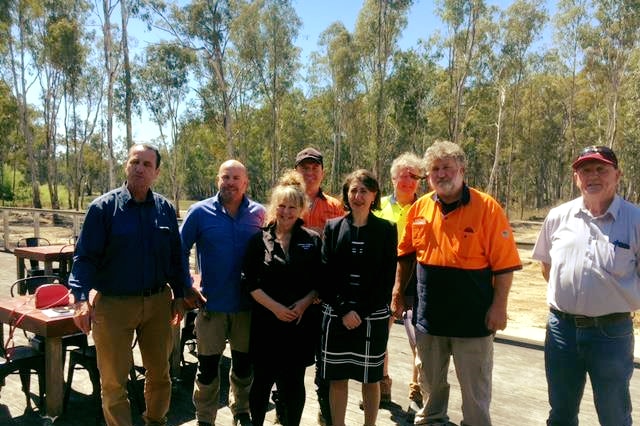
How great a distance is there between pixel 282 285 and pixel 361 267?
425 mm

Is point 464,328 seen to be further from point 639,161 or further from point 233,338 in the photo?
point 639,161

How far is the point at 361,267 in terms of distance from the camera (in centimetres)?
253

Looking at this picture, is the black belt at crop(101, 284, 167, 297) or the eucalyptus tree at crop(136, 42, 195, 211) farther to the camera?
the eucalyptus tree at crop(136, 42, 195, 211)

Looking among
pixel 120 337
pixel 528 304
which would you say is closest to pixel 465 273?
pixel 120 337

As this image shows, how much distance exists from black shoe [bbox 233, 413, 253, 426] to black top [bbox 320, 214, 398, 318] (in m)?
0.90

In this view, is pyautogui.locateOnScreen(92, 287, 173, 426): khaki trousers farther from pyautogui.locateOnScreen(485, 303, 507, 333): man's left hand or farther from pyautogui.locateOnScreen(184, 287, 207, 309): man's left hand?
pyautogui.locateOnScreen(485, 303, 507, 333): man's left hand

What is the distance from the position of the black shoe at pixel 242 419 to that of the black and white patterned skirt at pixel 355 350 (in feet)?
2.11

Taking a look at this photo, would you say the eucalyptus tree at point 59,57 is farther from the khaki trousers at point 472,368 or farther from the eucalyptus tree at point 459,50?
the khaki trousers at point 472,368

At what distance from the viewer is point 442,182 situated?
2.54m

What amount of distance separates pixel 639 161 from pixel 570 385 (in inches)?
1399

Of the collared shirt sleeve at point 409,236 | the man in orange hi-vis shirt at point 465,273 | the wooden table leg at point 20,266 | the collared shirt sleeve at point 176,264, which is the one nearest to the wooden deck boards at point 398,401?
the man in orange hi-vis shirt at point 465,273

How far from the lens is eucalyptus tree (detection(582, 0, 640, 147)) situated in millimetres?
24000

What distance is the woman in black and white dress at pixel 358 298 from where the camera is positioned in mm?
2529

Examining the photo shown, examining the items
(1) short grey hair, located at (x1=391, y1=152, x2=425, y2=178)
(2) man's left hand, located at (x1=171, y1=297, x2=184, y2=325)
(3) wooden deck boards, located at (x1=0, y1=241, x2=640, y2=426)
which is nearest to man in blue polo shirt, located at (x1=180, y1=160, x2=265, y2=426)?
(2) man's left hand, located at (x1=171, y1=297, x2=184, y2=325)
